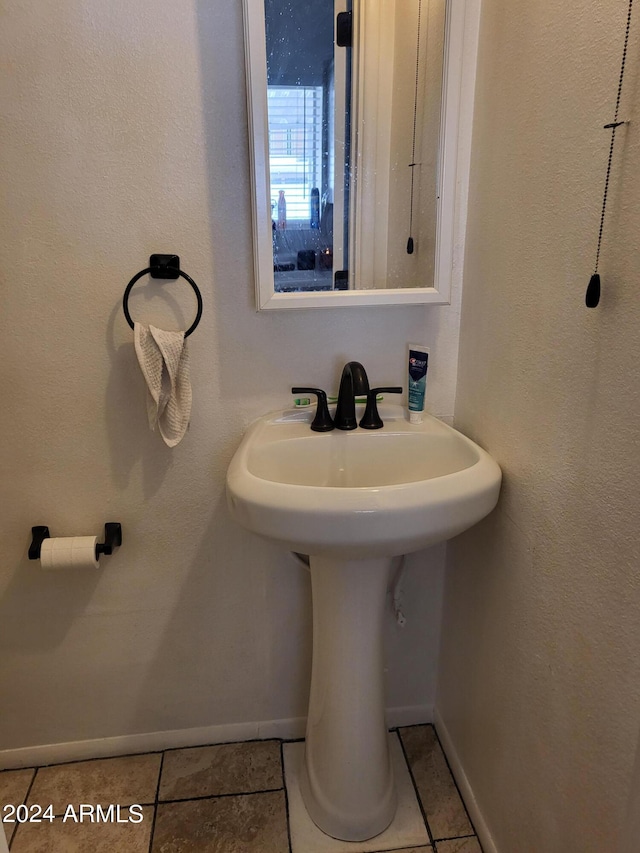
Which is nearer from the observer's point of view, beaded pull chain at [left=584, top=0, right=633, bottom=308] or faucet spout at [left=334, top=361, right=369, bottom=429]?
beaded pull chain at [left=584, top=0, right=633, bottom=308]

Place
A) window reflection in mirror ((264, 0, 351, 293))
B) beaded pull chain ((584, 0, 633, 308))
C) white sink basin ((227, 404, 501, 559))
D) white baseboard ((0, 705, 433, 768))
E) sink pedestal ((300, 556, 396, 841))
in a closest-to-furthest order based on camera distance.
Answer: beaded pull chain ((584, 0, 633, 308)) < white sink basin ((227, 404, 501, 559)) < window reflection in mirror ((264, 0, 351, 293)) < sink pedestal ((300, 556, 396, 841)) < white baseboard ((0, 705, 433, 768))

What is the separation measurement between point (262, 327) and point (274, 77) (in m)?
0.48

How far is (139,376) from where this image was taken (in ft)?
4.11

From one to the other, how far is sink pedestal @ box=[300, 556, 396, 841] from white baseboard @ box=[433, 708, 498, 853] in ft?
0.57

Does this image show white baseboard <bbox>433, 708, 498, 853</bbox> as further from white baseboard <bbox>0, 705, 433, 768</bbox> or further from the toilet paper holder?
the toilet paper holder

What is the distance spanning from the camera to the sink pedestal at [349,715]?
3.92ft

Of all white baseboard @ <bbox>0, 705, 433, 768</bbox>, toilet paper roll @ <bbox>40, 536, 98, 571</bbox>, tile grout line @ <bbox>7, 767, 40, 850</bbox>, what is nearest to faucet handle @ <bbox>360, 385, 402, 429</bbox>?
toilet paper roll @ <bbox>40, 536, 98, 571</bbox>

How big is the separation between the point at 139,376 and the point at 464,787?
1.23 meters

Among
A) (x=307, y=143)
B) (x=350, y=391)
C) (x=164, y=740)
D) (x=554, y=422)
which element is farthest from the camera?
(x=164, y=740)

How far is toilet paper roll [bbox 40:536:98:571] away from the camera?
4.10 ft

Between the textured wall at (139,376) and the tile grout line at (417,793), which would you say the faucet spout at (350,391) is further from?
the tile grout line at (417,793)

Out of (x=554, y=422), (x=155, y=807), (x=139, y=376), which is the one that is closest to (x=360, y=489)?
(x=554, y=422)

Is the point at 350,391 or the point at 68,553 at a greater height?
the point at 350,391

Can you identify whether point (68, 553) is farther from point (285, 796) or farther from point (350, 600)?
point (285, 796)
